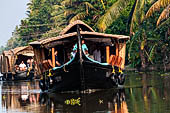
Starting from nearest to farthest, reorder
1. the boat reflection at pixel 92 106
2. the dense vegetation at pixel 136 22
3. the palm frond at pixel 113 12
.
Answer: the boat reflection at pixel 92 106
the dense vegetation at pixel 136 22
the palm frond at pixel 113 12

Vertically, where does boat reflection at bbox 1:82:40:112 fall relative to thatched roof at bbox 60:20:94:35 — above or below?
below

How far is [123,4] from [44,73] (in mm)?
7206

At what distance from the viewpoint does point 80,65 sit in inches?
533

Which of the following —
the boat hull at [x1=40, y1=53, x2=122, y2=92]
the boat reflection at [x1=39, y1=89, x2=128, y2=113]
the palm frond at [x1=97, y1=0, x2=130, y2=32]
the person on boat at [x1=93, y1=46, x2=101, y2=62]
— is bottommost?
the boat reflection at [x1=39, y1=89, x2=128, y2=113]

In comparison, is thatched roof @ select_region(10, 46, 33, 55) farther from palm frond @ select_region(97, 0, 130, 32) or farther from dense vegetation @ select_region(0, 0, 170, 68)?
palm frond @ select_region(97, 0, 130, 32)

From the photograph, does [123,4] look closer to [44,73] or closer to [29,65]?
[44,73]

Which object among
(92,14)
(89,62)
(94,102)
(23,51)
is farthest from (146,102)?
(92,14)

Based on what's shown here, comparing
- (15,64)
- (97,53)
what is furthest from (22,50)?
(97,53)

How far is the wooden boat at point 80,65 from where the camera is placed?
13727 millimetres

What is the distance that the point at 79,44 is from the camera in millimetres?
13438

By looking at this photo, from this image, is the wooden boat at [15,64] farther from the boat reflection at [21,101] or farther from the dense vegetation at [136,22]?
the boat reflection at [21,101]

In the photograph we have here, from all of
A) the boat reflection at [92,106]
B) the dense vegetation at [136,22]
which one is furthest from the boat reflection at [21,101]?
the dense vegetation at [136,22]

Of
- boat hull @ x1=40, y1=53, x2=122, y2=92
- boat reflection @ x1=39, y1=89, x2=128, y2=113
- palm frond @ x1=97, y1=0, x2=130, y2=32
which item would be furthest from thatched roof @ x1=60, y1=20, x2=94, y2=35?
boat reflection @ x1=39, y1=89, x2=128, y2=113

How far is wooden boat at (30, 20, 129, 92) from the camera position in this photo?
1373 centimetres
